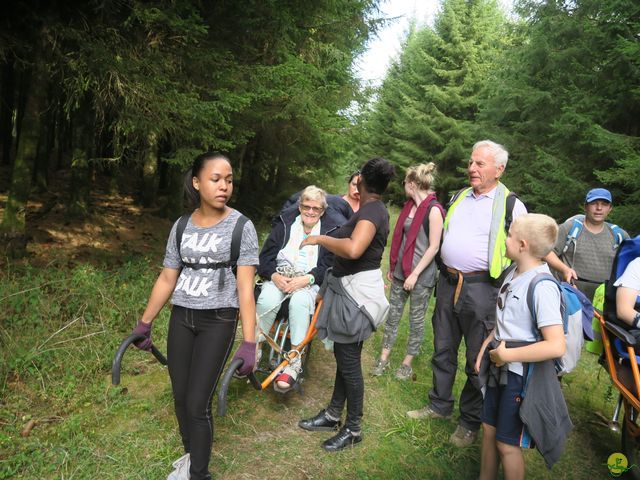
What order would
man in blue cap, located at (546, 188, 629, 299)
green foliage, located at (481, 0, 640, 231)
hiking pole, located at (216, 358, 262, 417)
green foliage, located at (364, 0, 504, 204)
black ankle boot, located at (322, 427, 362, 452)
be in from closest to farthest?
hiking pole, located at (216, 358, 262, 417) < black ankle boot, located at (322, 427, 362, 452) < man in blue cap, located at (546, 188, 629, 299) < green foliage, located at (481, 0, 640, 231) < green foliage, located at (364, 0, 504, 204)

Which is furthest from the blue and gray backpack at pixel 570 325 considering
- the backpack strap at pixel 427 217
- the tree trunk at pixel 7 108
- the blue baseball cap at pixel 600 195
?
the tree trunk at pixel 7 108

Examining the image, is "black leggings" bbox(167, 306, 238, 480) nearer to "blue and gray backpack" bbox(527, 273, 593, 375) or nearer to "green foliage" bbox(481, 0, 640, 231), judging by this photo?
"blue and gray backpack" bbox(527, 273, 593, 375)

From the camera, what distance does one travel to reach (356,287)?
3137mm

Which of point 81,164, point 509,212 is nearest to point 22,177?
point 81,164

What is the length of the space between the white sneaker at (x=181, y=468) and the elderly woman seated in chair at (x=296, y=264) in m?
0.99

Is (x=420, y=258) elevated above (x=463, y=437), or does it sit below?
above

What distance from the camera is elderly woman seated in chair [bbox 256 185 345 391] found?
12.4 feet

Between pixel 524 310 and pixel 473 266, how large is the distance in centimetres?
102

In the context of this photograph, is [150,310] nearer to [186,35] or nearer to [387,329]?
[387,329]

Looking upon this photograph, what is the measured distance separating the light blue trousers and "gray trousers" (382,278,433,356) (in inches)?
52.6

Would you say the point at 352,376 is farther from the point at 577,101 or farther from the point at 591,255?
the point at 577,101

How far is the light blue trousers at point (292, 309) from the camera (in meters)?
3.77

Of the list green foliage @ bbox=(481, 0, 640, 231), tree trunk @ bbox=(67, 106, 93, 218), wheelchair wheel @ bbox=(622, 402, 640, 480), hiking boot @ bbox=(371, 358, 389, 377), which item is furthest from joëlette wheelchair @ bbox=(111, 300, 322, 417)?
tree trunk @ bbox=(67, 106, 93, 218)

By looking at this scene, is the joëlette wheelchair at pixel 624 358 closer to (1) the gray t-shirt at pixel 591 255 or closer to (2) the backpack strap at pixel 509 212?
(2) the backpack strap at pixel 509 212
